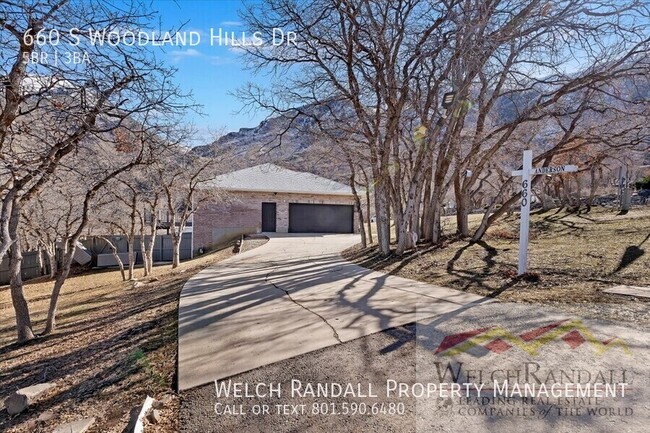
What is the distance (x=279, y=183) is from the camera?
2206 centimetres

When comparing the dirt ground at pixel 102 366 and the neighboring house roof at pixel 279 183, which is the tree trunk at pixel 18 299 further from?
the neighboring house roof at pixel 279 183

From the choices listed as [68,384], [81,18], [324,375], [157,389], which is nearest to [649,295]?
[324,375]

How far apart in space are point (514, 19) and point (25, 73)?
8.55 m

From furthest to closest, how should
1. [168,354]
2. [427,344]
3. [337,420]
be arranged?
1. [168,354]
2. [427,344]
3. [337,420]

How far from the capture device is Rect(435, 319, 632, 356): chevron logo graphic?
3.29 m

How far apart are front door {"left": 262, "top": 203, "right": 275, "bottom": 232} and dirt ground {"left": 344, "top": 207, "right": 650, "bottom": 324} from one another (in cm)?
1133

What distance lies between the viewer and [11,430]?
2.92m

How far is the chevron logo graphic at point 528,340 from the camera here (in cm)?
329

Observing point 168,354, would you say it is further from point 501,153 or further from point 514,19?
point 501,153

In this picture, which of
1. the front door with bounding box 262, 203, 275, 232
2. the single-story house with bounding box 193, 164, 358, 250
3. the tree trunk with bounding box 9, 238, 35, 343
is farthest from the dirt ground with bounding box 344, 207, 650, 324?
the front door with bounding box 262, 203, 275, 232

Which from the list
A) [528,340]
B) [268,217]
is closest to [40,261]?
[268,217]

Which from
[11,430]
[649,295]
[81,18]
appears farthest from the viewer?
[649,295]

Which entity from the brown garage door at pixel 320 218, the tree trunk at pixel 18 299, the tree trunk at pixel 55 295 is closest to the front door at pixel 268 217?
the brown garage door at pixel 320 218

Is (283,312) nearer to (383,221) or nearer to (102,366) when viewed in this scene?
(102,366)
